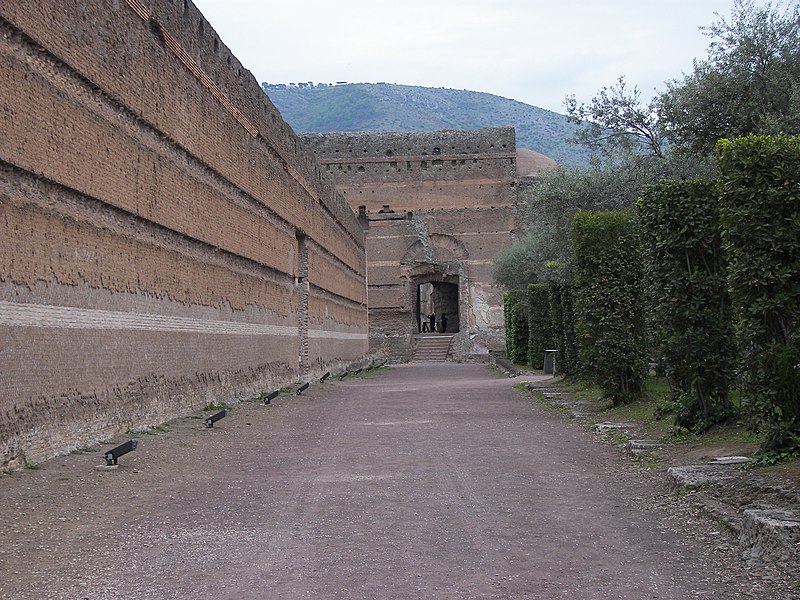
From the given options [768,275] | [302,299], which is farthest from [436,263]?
[768,275]

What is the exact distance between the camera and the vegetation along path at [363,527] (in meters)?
4.78

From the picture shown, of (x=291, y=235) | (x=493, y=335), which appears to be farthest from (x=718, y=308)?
(x=493, y=335)

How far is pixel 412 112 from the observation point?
15162 cm

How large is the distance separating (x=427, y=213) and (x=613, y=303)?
109 feet

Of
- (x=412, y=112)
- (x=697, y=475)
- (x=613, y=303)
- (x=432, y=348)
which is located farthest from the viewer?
(x=412, y=112)

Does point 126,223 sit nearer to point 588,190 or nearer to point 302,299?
point 588,190

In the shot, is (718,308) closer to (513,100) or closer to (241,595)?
(241,595)

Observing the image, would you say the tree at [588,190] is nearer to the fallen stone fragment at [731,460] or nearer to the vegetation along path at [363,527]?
the vegetation along path at [363,527]

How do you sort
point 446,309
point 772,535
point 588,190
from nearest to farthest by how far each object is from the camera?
point 772,535
point 588,190
point 446,309

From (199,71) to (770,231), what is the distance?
1021 cm

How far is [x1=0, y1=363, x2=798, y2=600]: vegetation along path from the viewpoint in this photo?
4781 mm

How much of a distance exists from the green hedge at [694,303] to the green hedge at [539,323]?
1504 cm

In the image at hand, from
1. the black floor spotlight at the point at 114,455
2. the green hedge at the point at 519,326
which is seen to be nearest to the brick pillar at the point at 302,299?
the green hedge at the point at 519,326

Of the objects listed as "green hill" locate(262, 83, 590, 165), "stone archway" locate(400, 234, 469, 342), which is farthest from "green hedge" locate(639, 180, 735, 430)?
"green hill" locate(262, 83, 590, 165)
